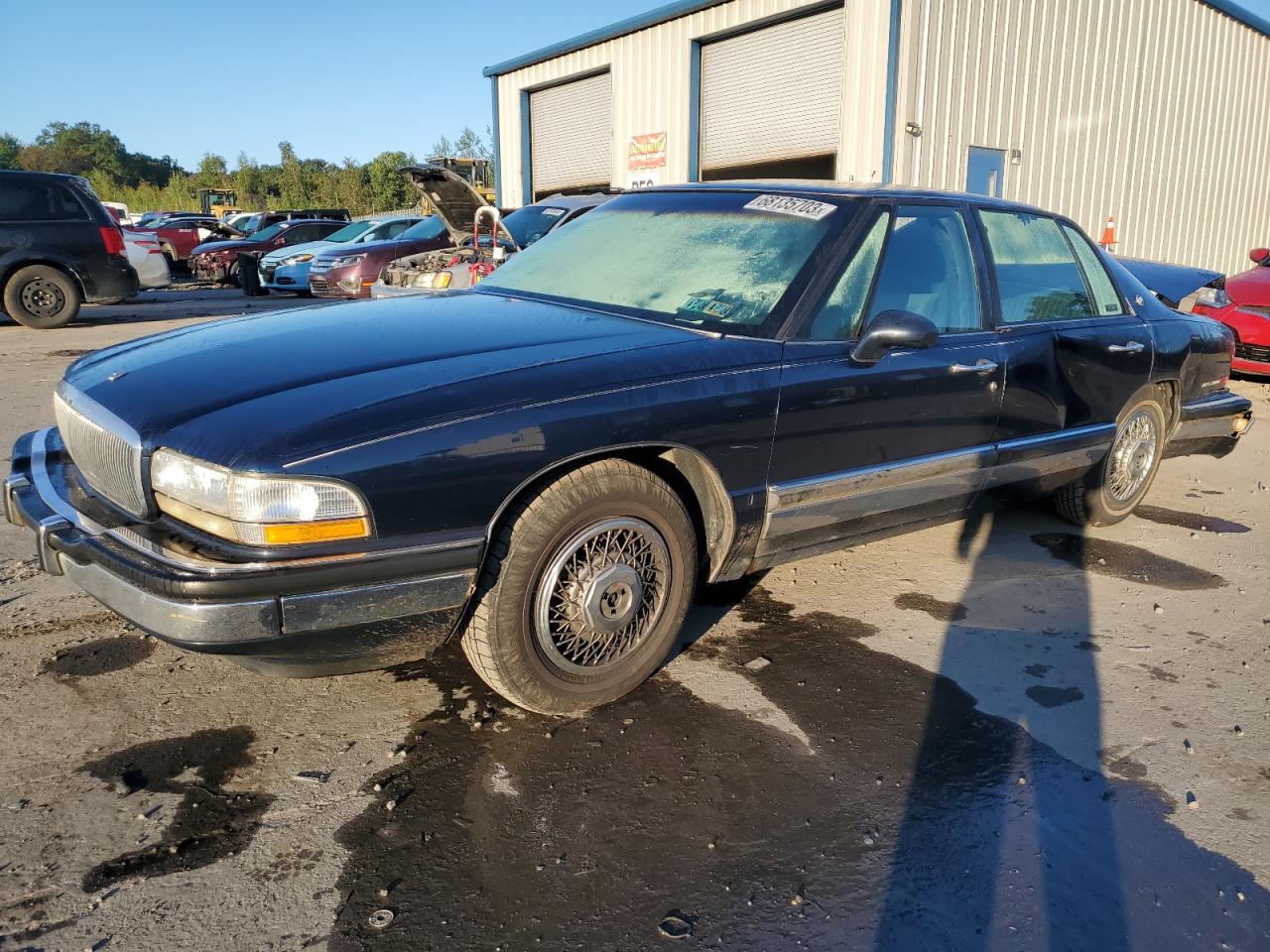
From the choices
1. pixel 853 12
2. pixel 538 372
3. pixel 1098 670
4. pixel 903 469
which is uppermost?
pixel 853 12

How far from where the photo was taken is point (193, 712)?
2828 millimetres

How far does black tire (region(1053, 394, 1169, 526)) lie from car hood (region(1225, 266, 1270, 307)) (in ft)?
15.7

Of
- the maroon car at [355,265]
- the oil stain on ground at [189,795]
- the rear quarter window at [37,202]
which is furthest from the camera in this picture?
the maroon car at [355,265]

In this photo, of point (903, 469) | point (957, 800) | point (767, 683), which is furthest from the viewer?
point (903, 469)

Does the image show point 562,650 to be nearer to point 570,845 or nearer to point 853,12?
point 570,845

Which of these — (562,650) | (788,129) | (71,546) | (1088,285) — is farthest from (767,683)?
(788,129)

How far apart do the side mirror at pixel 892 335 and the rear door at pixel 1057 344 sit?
2.80 feet

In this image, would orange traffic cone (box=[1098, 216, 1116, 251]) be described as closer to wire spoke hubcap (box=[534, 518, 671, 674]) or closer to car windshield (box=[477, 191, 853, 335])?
car windshield (box=[477, 191, 853, 335])

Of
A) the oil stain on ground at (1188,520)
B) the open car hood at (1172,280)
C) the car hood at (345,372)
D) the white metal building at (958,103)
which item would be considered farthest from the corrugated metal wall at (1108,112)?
the car hood at (345,372)

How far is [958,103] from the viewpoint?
12719mm

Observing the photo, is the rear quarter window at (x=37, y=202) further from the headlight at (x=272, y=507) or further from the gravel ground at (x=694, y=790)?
the headlight at (x=272, y=507)

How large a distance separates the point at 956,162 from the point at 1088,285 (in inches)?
368

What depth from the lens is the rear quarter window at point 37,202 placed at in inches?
429

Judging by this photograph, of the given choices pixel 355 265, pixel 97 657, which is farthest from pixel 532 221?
pixel 97 657
